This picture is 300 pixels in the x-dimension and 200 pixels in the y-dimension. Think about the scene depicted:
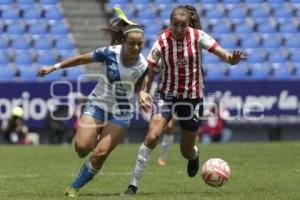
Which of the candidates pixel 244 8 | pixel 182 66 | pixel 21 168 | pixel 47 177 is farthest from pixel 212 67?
pixel 182 66

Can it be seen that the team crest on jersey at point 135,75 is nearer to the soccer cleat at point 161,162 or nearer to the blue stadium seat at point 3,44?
the soccer cleat at point 161,162

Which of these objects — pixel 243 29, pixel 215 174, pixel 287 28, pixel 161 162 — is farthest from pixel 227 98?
pixel 215 174

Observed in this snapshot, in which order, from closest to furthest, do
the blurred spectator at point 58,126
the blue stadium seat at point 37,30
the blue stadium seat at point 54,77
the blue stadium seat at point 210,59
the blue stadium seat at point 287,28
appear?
the blurred spectator at point 58,126 → the blue stadium seat at point 54,77 → the blue stadium seat at point 210,59 → the blue stadium seat at point 37,30 → the blue stadium seat at point 287,28

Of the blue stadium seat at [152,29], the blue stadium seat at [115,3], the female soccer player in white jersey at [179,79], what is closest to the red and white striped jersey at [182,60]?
the female soccer player in white jersey at [179,79]

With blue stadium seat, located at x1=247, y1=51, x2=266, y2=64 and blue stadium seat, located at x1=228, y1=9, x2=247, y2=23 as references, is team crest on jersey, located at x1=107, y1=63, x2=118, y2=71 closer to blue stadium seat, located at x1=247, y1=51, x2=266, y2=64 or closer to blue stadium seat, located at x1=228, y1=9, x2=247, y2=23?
blue stadium seat, located at x1=247, y1=51, x2=266, y2=64

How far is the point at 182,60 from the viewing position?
10875mm

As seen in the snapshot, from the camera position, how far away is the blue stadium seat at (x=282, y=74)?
90.1 feet

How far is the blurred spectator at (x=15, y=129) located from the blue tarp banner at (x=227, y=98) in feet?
0.84

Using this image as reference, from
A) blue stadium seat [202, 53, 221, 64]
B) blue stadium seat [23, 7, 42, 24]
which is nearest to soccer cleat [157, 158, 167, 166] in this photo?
blue stadium seat [202, 53, 221, 64]

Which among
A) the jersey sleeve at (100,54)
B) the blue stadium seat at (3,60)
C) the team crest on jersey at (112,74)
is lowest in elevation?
the blue stadium seat at (3,60)

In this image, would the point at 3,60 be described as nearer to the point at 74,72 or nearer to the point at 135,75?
the point at 74,72

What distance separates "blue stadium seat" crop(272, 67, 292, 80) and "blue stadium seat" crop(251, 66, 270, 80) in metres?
0.28

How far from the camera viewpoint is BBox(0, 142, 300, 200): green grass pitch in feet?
33.8

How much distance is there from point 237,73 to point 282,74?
5.21ft
